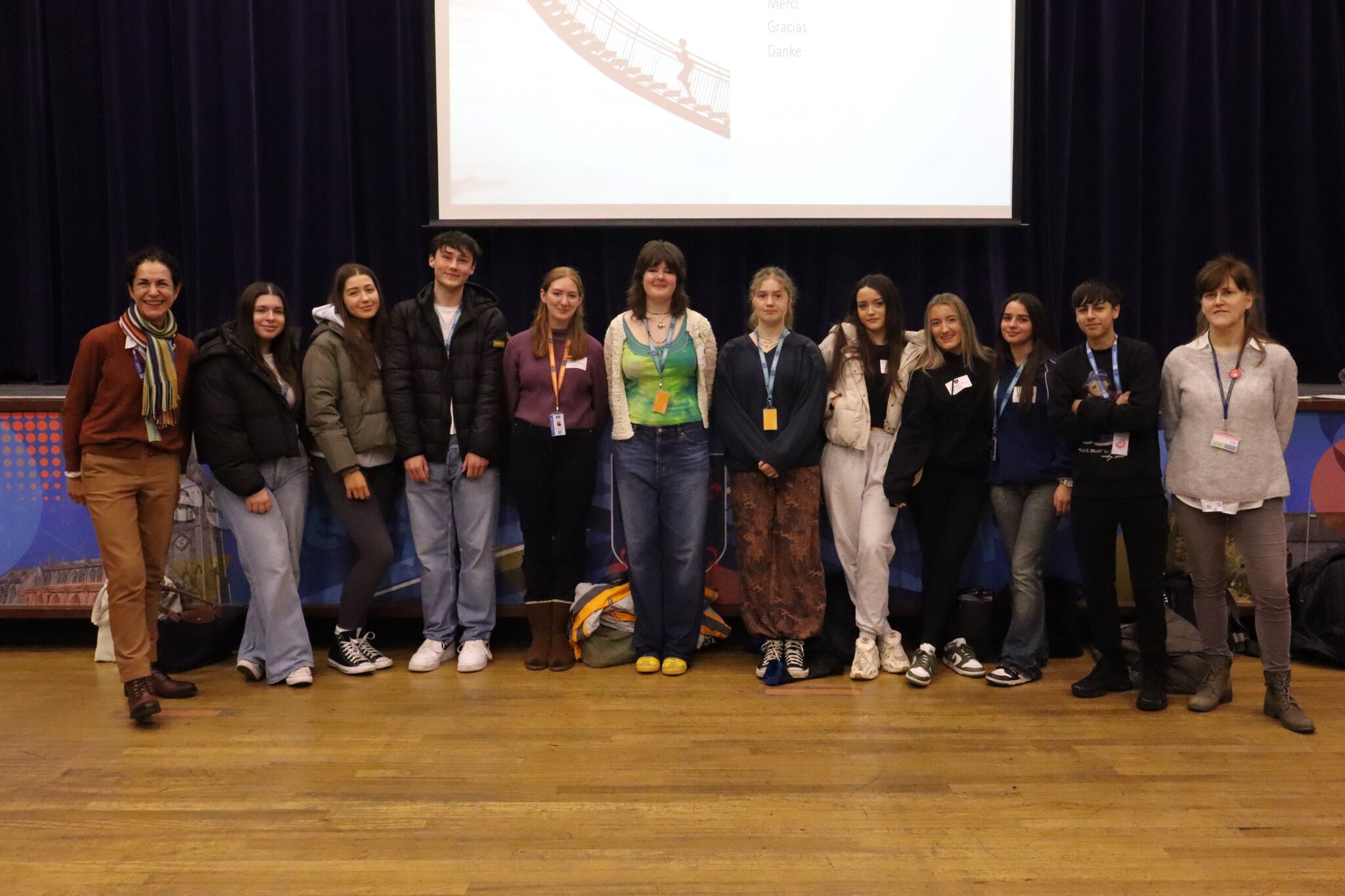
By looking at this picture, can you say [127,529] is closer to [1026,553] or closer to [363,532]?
[363,532]

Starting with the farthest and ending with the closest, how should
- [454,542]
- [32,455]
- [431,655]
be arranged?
1. [32,455]
2. [454,542]
3. [431,655]

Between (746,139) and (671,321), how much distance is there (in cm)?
174

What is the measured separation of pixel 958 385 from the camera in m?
3.62

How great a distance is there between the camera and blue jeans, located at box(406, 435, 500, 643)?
383 cm

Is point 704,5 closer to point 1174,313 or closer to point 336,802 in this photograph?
point 1174,313

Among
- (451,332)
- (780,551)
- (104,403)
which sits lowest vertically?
(780,551)

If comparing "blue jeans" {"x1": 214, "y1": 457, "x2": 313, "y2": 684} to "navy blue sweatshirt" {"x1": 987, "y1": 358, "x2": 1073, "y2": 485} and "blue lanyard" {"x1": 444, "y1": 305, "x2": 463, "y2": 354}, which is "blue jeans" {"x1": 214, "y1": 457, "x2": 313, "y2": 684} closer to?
"blue lanyard" {"x1": 444, "y1": 305, "x2": 463, "y2": 354}

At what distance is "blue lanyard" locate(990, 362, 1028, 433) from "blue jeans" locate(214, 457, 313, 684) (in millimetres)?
2589

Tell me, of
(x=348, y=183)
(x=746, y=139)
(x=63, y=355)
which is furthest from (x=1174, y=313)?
(x=63, y=355)

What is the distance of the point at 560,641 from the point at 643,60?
9.70 ft

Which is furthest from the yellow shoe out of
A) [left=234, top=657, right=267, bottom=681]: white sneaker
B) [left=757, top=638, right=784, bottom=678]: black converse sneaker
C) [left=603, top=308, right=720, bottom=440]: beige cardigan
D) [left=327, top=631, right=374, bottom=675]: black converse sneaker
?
[left=234, top=657, right=267, bottom=681]: white sneaker

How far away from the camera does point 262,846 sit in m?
2.43

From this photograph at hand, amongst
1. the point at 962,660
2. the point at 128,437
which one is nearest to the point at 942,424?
the point at 962,660

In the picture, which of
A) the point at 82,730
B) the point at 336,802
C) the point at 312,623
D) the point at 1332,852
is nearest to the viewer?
the point at 1332,852
